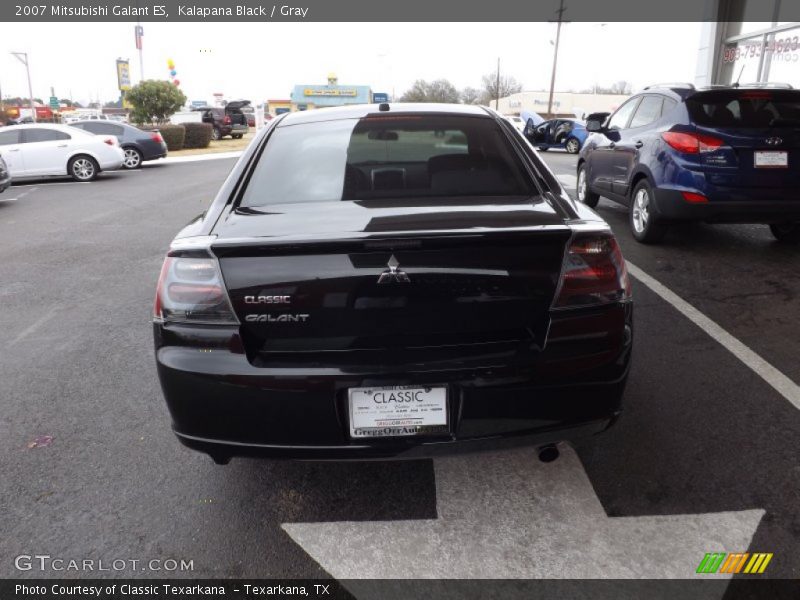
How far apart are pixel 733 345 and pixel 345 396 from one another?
3062mm

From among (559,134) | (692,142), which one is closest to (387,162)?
(692,142)

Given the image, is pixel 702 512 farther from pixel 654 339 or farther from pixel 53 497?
pixel 53 497

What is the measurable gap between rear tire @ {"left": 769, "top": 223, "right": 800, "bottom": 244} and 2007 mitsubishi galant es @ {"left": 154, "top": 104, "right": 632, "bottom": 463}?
5.89 m

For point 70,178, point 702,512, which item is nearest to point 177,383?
point 702,512

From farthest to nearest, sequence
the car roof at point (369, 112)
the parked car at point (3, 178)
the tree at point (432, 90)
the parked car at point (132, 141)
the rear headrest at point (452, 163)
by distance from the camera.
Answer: the tree at point (432, 90)
the parked car at point (132, 141)
the parked car at point (3, 178)
the car roof at point (369, 112)
the rear headrest at point (452, 163)

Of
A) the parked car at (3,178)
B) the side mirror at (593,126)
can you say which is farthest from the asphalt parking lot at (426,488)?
the parked car at (3,178)

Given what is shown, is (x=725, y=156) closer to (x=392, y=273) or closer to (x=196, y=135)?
(x=392, y=273)

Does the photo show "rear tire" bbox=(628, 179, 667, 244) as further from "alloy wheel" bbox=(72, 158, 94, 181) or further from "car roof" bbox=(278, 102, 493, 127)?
"alloy wheel" bbox=(72, 158, 94, 181)

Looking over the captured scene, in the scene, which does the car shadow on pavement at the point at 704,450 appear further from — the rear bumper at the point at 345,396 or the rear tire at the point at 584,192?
the rear tire at the point at 584,192

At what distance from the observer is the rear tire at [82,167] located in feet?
51.0

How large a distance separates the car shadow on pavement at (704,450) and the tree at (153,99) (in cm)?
3404

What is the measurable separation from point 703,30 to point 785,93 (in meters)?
14.7

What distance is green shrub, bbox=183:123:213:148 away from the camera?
94.6 feet

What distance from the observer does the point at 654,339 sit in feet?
13.9
